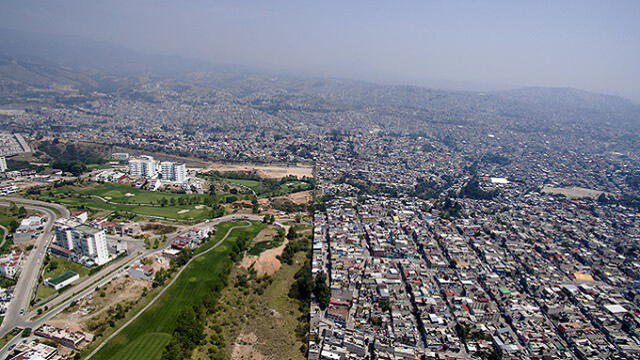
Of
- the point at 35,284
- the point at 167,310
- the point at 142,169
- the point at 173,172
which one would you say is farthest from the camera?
the point at 142,169

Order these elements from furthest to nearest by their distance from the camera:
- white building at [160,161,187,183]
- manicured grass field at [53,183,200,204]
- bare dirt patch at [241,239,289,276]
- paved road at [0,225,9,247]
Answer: white building at [160,161,187,183] < manicured grass field at [53,183,200,204] < paved road at [0,225,9,247] < bare dirt patch at [241,239,289,276]

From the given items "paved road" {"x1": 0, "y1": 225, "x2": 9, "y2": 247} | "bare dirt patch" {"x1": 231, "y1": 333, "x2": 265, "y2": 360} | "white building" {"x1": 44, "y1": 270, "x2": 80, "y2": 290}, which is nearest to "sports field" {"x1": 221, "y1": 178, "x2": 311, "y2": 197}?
"white building" {"x1": 44, "y1": 270, "x2": 80, "y2": 290}

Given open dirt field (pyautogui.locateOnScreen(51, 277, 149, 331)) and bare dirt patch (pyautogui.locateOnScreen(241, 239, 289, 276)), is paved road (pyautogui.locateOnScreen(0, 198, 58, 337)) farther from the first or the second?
bare dirt patch (pyautogui.locateOnScreen(241, 239, 289, 276))

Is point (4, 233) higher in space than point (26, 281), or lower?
higher

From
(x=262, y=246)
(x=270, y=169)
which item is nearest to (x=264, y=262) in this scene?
(x=262, y=246)

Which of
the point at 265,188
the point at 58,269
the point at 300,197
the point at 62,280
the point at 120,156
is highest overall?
the point at 62,280

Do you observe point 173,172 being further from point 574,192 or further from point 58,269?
point 574,192
